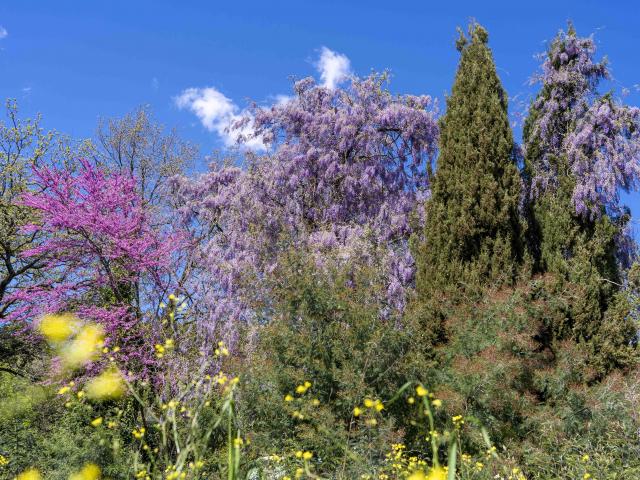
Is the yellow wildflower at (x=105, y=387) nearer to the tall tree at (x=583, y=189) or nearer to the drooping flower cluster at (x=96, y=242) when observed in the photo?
the drooping flower cluster at (x=96, y=242)

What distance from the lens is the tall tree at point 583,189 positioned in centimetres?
909

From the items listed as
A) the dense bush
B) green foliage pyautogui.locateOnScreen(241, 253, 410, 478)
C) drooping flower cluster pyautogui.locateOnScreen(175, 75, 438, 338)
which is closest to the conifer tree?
the dense bush

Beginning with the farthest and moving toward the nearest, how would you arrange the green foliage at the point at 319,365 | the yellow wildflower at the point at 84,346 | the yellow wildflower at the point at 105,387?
1. the green foliage at the point at 319,365
2. the yellow wildflower at the point at 84,346
3. the yellow wildflower at the point at 105,387

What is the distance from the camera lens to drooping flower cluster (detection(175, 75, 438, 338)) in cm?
1088

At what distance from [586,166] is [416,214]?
9.57 ft

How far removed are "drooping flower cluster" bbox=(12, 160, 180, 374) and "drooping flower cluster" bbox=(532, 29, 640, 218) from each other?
670 cm

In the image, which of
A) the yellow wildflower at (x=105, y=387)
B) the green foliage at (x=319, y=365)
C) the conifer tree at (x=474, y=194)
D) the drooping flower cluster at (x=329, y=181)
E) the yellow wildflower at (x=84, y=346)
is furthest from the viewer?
the drooping flower cluster at (x=329, y=181)

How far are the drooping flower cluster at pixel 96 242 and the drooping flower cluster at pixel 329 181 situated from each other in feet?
5.39

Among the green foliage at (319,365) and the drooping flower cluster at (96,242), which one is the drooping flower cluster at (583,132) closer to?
the green foliage at (319,365)

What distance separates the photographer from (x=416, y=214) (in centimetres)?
1095

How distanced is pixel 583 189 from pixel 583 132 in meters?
1.01

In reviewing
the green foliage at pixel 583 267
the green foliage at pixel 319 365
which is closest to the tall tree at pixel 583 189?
the green foliage at pixel 583 267

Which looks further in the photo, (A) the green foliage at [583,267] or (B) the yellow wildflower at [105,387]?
(A) the green foliage at [583,267]

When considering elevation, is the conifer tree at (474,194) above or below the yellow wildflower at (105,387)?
above
